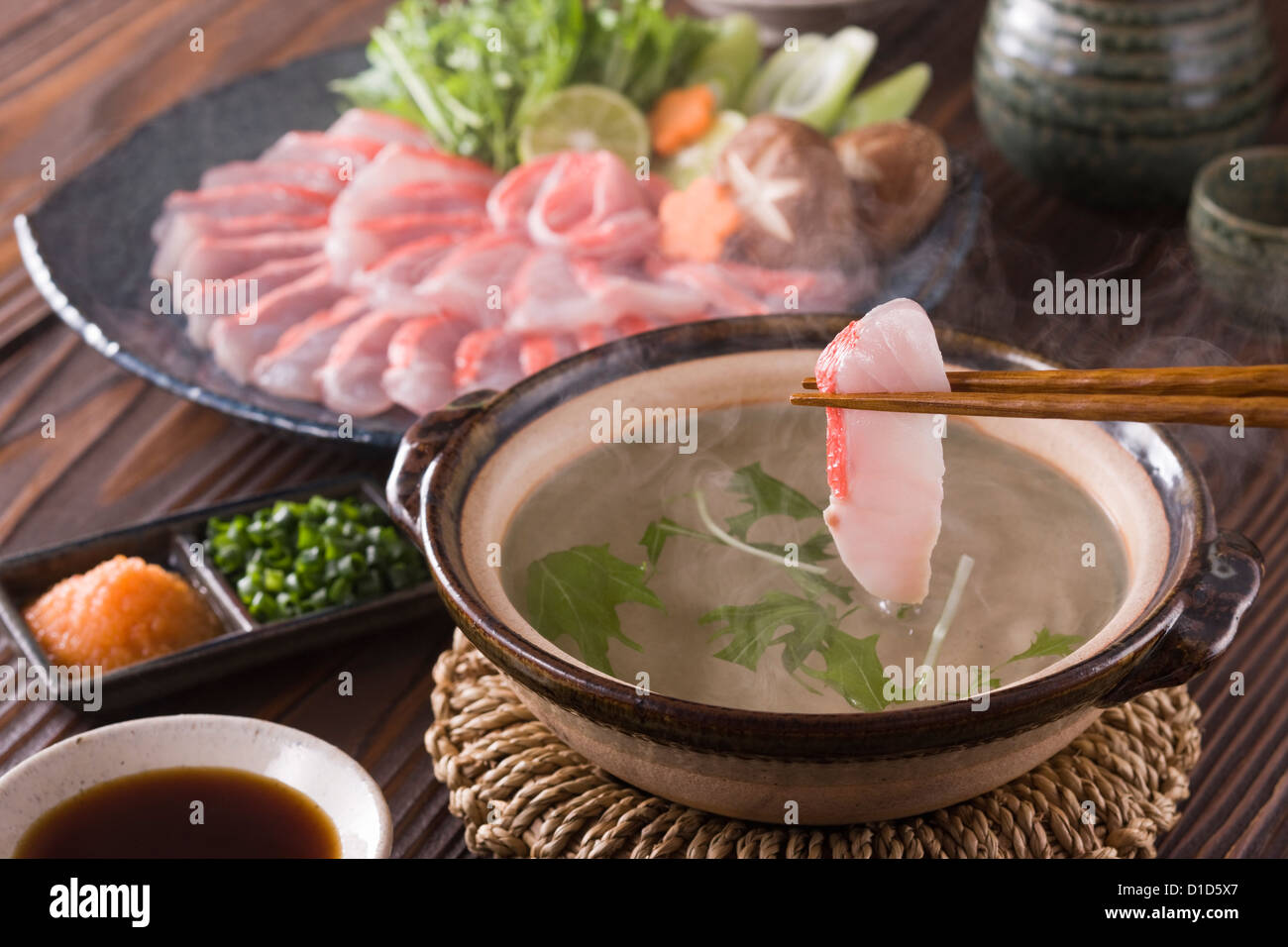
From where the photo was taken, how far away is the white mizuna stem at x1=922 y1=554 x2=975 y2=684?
124 centimetres

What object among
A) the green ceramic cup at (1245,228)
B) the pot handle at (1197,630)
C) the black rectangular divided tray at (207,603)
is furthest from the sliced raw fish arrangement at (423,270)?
the pot handle at (1197,630)

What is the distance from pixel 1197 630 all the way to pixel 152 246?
2.13 metres

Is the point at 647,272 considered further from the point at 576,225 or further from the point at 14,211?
the point at 14,211

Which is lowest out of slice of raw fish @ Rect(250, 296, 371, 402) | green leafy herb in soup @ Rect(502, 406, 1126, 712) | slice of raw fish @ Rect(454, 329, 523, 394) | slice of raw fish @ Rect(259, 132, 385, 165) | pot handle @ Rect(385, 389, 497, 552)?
slice of raw fish @ Rect(454, 329, 523, 394)

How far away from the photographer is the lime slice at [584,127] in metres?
2.73

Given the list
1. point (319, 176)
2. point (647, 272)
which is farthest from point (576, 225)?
point (319, 176)

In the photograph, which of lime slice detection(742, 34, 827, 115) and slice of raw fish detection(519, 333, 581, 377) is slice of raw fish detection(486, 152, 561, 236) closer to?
slice of raw fish detection(519, 333, 581, 377)

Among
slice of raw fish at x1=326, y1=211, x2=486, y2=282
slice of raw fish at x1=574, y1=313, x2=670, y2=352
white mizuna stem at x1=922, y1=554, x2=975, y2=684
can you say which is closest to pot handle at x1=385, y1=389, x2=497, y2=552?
white mizuna stem at x1=922, y1=554, x2=975, y2=684

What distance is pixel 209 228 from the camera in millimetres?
2561

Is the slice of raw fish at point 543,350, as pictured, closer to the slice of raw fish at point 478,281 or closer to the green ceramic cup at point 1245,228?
the slice of raw fish at point 478,281

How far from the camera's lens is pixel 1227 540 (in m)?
1.18

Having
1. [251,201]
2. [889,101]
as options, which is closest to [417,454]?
[251,201]

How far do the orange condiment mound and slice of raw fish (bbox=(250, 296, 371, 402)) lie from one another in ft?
1.60

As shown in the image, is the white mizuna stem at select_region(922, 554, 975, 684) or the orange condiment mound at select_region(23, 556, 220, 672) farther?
the orange condiment mound at select_region(23, 556, 220, 672)
